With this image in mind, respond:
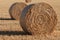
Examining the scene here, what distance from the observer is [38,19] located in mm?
14500

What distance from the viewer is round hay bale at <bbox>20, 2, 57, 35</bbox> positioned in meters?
14.2

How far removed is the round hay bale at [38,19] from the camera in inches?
558

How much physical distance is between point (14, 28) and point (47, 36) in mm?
3123

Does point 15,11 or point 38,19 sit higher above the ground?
point 38,19

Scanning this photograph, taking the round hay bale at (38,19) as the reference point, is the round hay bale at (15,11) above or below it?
below

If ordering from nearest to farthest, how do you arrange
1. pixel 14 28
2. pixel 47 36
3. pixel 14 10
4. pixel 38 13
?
pixel 47 36
pixel 38 13
pixel 14 28
pixel 14 10

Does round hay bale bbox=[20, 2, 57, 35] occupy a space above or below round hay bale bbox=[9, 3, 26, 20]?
above

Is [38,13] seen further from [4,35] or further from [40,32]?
[4,35]

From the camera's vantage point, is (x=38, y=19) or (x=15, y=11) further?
(x=15, y=11)

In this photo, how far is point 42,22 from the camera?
1445 centimetres

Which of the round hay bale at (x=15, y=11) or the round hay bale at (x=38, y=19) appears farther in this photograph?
the round hay bale at (x=15, y=11)

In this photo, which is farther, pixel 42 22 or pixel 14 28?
pixel 14 28

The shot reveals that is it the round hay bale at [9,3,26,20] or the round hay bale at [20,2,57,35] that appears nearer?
the round hay bale at [20,2,57,35]

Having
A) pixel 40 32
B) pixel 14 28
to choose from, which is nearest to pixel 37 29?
pixel 40 32
